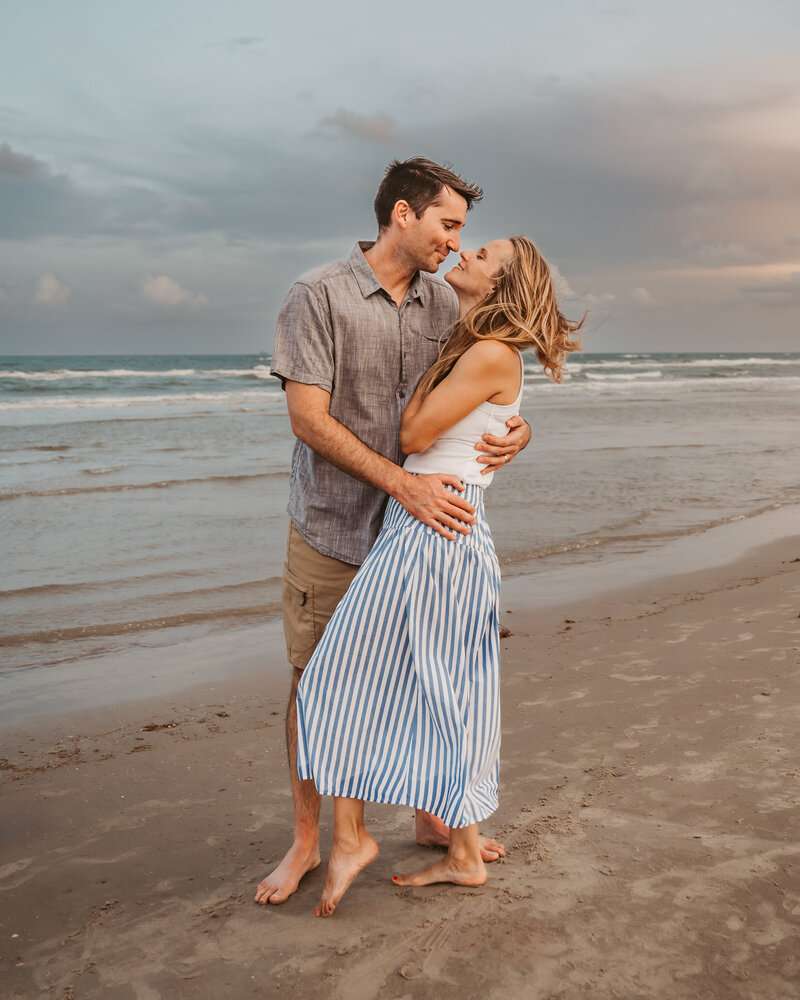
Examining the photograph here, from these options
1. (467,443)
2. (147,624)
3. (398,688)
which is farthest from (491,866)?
(147,624)

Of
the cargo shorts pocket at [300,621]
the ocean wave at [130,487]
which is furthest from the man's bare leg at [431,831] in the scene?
the ocean wave at [130,487]

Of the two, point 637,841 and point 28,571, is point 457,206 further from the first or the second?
point 28,571

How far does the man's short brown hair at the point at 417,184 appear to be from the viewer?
277cm

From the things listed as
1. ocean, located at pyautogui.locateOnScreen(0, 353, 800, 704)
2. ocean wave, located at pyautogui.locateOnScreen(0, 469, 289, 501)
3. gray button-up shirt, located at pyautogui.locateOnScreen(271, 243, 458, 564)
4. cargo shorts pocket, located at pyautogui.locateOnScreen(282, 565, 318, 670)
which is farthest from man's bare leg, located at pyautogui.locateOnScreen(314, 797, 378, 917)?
ocean wave, located at pyautogui.locateOnScreen(0, 469, 289, 501)

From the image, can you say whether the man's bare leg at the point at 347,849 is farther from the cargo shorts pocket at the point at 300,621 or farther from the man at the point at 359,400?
the cargo shorts pocket at the point at 300,621

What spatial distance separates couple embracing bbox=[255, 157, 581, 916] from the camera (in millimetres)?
2674

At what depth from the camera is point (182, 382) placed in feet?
126

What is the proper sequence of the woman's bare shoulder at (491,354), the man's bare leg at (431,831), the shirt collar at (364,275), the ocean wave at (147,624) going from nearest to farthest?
the woman's bare shoulder at (491,354)
the shirt collar at (364,275)
the man's bare leg at (431,831)
the ocean wave at (147,624)

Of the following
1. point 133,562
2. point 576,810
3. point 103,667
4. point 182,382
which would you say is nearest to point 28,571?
point 133,562

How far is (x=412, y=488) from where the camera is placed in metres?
2.72

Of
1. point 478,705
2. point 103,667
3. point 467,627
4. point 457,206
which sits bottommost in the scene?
point 103,667

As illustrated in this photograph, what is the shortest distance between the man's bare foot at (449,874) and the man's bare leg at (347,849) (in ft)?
0.50

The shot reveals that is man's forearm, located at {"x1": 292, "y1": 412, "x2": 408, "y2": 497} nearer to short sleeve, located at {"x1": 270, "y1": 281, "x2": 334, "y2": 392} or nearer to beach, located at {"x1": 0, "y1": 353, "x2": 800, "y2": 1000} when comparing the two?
short sleeve, located at {"x1": 270, "y1": 281, "x2": 334, "y2": 392}

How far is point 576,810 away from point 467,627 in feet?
3.48
